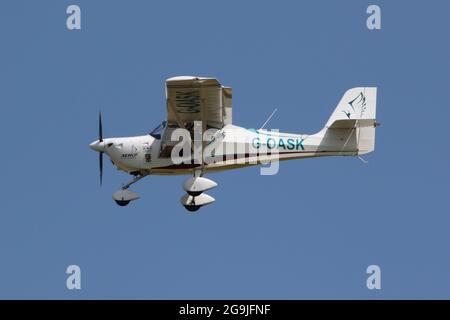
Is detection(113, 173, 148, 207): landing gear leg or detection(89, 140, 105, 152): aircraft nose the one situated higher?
detection(89, 140, 105, 152): aircraft nose

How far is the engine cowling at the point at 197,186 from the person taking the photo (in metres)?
21.3

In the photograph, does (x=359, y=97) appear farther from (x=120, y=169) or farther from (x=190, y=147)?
(x=120, y=169)

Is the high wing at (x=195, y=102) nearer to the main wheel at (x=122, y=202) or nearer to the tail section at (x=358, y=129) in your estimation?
the main wheel at (x=122, y=202)

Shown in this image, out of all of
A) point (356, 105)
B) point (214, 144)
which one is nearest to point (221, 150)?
point (214, 144)

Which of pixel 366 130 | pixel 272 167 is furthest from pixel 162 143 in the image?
pixel 366 130

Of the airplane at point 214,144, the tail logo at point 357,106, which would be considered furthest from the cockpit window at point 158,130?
the tail logo at point 357,106

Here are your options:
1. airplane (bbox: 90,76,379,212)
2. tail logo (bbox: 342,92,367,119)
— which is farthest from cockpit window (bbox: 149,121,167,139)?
tail logo (bbox: 342,92,367,119)

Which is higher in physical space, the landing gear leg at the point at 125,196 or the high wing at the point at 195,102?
the high wing at the point at 195,102

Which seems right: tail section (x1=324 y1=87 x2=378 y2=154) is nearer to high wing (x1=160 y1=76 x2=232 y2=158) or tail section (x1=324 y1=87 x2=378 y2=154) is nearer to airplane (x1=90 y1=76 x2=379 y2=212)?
airplane (x1=90 y1=76 x2=379 y2=212)

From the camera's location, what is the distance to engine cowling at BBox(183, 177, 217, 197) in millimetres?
21281

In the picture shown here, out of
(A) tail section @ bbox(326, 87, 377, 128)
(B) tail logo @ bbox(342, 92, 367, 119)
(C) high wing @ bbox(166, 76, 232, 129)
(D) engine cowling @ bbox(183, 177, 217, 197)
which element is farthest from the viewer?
(B) tail logo @ bbox(342, 92, 367, 119)

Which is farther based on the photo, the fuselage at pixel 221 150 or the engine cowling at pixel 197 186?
the fuselage at pixel 221 150

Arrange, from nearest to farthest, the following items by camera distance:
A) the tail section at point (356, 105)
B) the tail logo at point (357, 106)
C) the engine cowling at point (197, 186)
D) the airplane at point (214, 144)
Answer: the engine cowling at point (197, 186) → the airplane at point (214, 144) → the tail section at point (356, 105) → the tail logo at point (357, 106)

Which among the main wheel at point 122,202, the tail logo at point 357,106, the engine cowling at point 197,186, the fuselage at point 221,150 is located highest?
the tail logo at point 357,106
